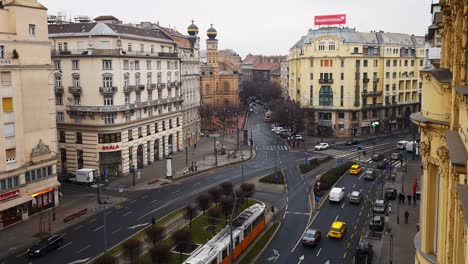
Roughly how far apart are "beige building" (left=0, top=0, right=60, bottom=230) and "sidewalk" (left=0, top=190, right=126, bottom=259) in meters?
1.26

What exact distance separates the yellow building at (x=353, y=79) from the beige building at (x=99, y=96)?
151 ft

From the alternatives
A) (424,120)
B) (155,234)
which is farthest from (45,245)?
(424,120)

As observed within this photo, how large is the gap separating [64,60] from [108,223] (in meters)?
31.3

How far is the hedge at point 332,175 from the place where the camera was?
62.3 m

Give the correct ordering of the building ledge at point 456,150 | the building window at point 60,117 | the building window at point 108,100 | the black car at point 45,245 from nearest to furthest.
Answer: the building ledge at point 456,150 → the black car at point 45,245 → the building window at point 108,100 → the building window at point 60,117

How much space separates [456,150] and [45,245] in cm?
3814

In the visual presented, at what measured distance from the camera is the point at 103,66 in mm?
70500

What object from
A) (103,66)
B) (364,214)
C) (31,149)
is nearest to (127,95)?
(103,66)

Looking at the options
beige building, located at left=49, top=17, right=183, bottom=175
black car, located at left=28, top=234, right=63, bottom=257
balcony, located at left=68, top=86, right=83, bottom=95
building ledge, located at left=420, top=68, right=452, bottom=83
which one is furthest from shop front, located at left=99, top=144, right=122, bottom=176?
building ledge, located at left=420, top=68, right=452, bottom=83

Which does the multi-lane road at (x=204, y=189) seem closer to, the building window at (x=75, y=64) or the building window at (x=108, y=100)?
the building window at (x=108, y=100)

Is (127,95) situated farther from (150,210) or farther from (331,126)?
A: (331,126)

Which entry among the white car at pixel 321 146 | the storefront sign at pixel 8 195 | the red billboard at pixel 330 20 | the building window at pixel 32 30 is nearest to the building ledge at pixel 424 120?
the storefront sign at pixel 8 195

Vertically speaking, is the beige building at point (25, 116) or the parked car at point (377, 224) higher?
the beige building at point (25, 116)

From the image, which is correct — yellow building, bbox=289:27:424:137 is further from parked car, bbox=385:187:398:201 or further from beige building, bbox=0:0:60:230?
beige building, bbox=0:0:60:230
